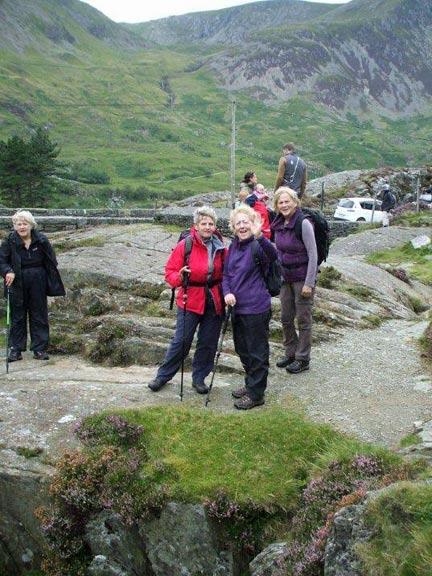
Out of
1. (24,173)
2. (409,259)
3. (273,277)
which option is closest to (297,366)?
(273,277)

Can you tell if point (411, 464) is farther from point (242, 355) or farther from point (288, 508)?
point (242, 355)

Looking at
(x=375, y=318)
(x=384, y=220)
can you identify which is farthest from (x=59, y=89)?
(x=375, y=318)

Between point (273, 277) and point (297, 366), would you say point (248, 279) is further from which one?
point (297, 366)

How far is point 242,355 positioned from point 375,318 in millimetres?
6512

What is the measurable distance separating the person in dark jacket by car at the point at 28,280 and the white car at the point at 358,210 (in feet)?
96.3

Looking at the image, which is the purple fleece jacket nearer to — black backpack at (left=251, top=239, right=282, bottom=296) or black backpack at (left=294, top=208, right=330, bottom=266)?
black backpack at (left=251, top=239, right=282, bottom=296)

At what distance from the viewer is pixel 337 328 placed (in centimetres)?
1378

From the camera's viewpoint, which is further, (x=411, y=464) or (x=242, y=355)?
(x=242, y=355)

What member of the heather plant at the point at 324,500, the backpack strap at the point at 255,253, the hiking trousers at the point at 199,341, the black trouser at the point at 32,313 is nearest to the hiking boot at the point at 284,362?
the hiking trousers at the point at 199,341

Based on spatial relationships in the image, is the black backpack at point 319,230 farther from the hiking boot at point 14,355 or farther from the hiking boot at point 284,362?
the hiking boot at point 14,355

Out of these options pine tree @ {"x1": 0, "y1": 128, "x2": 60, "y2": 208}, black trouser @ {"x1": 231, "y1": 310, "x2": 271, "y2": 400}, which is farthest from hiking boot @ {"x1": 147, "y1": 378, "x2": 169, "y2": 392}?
pine tree @ {"x1": 0, "y1": 128, "x2": 60, "y2": 208}

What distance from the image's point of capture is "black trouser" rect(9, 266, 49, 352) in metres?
11.5

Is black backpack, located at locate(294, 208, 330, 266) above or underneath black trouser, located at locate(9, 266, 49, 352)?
above

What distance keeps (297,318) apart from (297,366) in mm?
949
